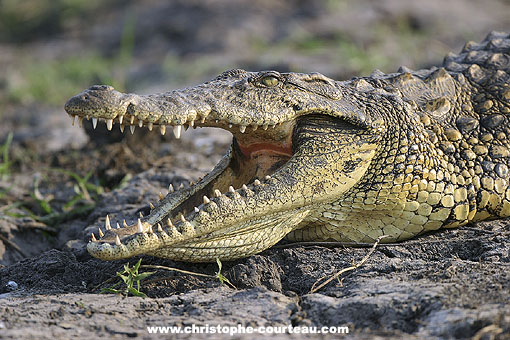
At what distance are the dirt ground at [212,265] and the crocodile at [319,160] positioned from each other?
167 mm

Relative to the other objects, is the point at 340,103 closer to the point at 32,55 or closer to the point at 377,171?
the point at 377,171

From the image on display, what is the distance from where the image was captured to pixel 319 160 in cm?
351

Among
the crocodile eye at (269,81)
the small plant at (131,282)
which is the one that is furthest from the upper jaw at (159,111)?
the small plant at (131,282)

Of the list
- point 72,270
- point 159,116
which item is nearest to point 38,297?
point 72,270

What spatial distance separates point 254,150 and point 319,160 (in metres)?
0.54

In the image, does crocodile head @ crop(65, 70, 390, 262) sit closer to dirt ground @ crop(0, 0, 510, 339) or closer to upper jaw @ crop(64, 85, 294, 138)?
upper jaw @ crop(64, 85, 294, 138)

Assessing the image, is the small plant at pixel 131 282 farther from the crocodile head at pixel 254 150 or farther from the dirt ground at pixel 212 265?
the crocodile head at pixel 254 150

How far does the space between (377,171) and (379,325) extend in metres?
1.18

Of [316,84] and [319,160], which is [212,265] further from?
[316,84]

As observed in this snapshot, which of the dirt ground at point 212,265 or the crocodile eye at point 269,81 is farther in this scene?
the crocodile eye at point 269,81

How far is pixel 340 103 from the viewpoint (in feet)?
12.0

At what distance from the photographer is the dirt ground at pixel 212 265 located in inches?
111

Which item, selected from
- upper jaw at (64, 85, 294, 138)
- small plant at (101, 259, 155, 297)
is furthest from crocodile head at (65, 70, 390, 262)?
small plant at (101, 259, 155, 297)

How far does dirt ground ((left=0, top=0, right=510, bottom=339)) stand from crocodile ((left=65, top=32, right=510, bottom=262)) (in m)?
0.17
